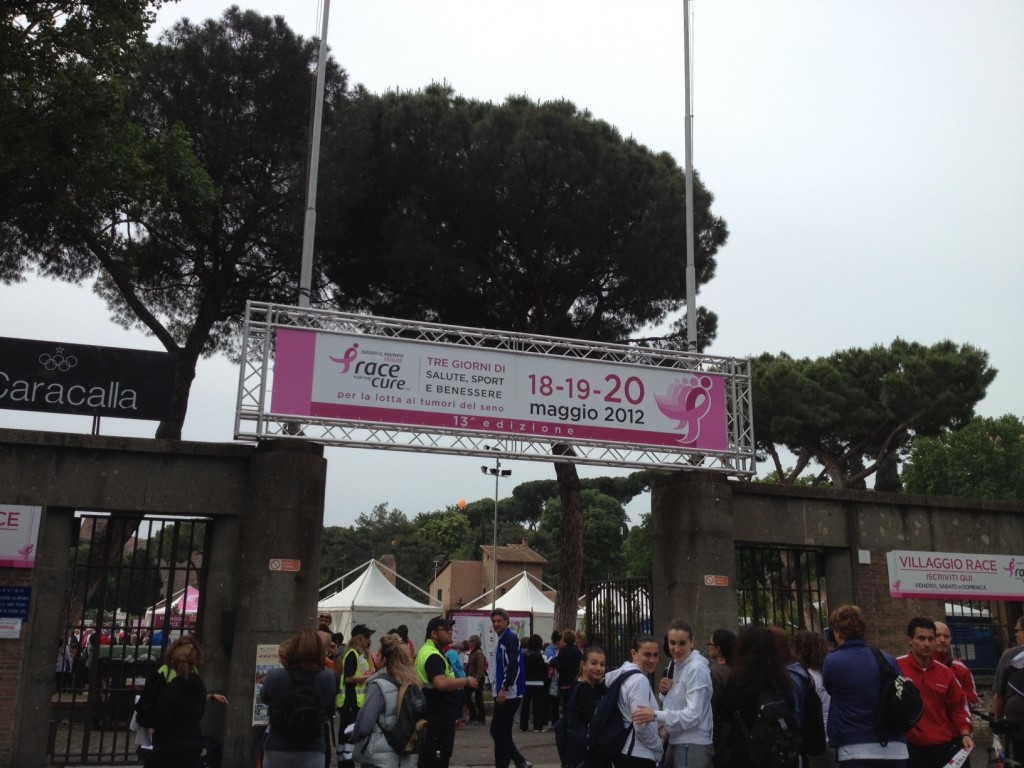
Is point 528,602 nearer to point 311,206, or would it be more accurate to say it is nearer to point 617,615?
point 617,615

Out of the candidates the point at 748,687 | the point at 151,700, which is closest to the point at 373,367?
the point at 151,700

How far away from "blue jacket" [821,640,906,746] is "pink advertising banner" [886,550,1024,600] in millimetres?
9233

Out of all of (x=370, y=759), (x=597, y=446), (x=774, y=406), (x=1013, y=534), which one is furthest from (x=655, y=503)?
(x=774, y=406)

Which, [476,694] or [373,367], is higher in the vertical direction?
[373,367]

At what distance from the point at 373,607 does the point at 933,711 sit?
21.7 m

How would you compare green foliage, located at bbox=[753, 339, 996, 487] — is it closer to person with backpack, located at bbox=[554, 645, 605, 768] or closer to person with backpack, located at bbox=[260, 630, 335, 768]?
person with backpack, located at bbox=[554, 645, 605, 768]

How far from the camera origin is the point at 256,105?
19.2 m

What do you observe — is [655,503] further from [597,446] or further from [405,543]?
[405,543]

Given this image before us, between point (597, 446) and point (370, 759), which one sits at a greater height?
point (597, 446)

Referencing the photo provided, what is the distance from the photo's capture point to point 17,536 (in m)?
10.9

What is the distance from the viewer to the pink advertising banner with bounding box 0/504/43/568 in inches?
427

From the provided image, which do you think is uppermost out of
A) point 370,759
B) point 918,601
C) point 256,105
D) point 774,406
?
point 256,105

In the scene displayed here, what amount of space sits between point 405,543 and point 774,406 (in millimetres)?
49225

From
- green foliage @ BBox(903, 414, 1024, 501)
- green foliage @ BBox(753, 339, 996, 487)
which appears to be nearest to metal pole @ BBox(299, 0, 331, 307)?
green foliage @ BBox(753, 339, 996, 487)
